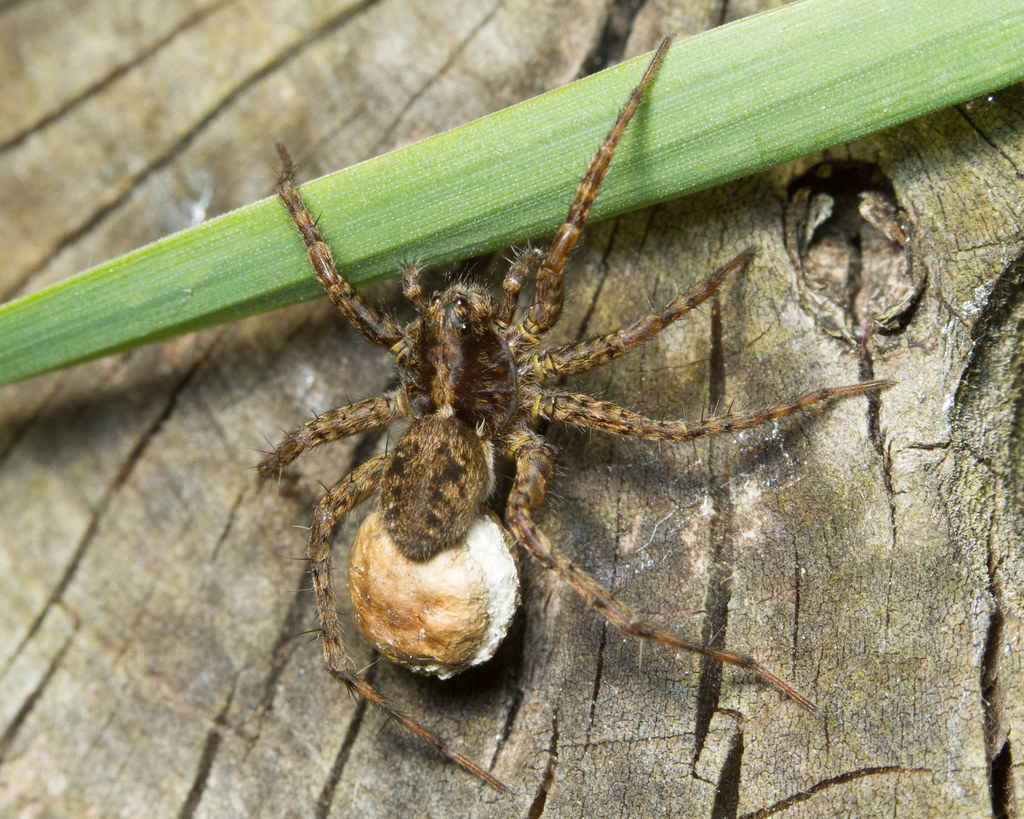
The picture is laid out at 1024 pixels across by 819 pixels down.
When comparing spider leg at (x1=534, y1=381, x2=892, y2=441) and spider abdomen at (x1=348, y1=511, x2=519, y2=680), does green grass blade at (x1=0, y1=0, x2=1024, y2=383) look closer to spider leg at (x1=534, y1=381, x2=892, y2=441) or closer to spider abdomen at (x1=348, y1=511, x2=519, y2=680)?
spider leg at (x1=534, y1=381, x2=892, y2=441)

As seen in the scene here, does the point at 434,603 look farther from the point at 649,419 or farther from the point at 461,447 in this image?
the point at 649,419

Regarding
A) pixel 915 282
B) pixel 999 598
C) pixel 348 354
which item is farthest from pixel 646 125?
pixel 999 598

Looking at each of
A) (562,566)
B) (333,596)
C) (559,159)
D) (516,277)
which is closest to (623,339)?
(516,277)

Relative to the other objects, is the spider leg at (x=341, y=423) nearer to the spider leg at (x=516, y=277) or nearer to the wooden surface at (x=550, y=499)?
the wooden surface at (x=550, y=499)

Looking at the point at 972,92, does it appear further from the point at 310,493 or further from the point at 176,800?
the point at 176,800

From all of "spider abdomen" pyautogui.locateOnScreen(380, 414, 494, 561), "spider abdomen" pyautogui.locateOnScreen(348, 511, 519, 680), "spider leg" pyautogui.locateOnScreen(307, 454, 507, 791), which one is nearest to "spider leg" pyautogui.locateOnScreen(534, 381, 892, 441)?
"spider abdomen" pyautogui.locateOnScreen(380, 414, 494, 561)
